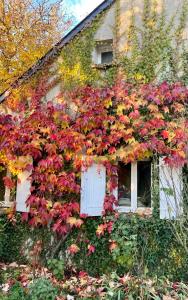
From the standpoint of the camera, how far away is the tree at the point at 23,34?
12.1 m

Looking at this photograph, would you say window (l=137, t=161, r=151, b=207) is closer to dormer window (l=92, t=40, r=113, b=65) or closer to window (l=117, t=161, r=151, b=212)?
window (l=117, t=161, r=151, b=212)

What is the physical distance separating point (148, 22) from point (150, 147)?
3.14 metres

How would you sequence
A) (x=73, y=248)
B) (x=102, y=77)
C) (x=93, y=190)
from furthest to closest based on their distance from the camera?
(x=102, y=77) → (x=93, y=190) → (x=73, y=248)

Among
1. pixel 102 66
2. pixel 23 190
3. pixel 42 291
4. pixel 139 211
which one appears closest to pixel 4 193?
pixel 23 190

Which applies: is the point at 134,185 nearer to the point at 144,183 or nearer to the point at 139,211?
the point at 144,183

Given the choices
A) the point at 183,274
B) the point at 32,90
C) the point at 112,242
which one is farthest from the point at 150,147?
the point at 32,90

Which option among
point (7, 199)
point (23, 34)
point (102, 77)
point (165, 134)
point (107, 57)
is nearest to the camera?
point (165, 134)

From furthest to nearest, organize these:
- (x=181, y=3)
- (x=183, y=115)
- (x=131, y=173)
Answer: (x=181, y=3)
(x=131, y=173)
(x=183, y=115)

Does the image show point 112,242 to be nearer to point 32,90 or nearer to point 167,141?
point 167,141

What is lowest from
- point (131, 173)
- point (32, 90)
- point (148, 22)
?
point (131, 173)

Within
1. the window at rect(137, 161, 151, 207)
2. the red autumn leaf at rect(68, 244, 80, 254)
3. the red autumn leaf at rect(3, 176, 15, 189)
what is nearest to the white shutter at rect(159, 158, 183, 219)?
the window at rect(137, 161, 151, 207)

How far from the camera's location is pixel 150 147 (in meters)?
6.31

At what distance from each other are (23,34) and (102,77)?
628 cm

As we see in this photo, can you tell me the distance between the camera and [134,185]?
683cm
